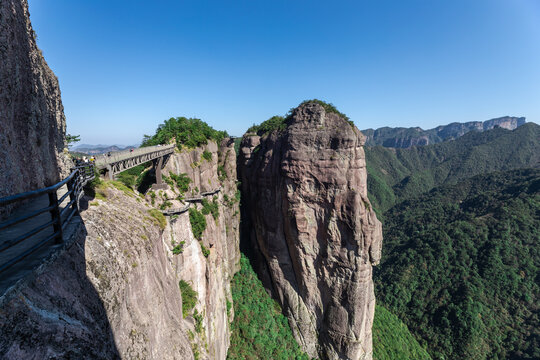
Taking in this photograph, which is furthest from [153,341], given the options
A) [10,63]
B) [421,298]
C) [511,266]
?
[511,266]

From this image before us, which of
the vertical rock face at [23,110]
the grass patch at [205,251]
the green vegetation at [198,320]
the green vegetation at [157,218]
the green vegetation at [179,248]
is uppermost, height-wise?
the vertical rock face at [23,110]

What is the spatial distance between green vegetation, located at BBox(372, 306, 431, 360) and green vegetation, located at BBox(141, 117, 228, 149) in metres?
34.8

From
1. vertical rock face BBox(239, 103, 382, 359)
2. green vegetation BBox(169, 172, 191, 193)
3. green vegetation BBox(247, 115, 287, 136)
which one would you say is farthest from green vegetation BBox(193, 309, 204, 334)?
green vegetation BBox(247, 115, 287, 136)

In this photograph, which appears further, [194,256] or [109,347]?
[194,256]

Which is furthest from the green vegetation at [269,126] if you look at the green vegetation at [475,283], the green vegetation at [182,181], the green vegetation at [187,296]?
the green vegetation at [475,283]

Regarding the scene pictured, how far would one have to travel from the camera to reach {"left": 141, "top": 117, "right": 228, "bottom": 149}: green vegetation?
851 inches

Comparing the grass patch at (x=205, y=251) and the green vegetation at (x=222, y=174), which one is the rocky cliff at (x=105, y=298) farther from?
the green vegetation at (x=222, y=174)

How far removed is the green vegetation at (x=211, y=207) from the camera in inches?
760

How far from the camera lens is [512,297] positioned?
165ft

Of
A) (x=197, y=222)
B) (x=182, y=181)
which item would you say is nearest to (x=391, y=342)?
(x=197, y=222)

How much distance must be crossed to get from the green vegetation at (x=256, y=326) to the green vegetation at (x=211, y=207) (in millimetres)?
10910

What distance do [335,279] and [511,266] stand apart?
6037 centimetres

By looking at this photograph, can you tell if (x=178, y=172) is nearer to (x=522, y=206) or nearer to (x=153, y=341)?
(x=153, y=341)

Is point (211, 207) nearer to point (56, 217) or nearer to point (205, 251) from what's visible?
point (205, 251)
